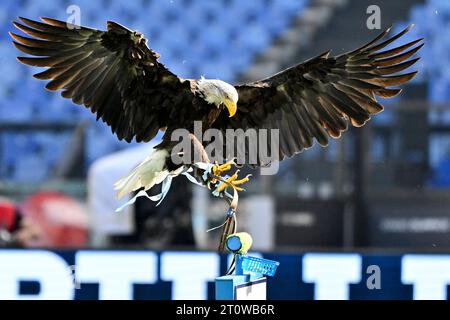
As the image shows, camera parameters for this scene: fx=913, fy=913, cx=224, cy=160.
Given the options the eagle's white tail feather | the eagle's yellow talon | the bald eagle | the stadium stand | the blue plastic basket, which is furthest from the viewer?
the stadium stand

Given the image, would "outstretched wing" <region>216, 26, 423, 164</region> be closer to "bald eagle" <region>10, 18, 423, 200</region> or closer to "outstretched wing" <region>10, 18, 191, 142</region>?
"bald eagle" <region>10, 18, 423, 200</region>

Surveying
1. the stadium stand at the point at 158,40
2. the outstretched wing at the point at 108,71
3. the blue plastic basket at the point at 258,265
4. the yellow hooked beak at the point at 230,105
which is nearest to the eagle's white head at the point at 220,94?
the yellow hooked beak at the point at 230,105

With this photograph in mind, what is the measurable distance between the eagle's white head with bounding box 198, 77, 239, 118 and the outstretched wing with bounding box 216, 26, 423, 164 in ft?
1.11

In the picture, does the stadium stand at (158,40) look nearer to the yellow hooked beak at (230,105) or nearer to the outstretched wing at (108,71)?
the outstretched wing at (108,71)

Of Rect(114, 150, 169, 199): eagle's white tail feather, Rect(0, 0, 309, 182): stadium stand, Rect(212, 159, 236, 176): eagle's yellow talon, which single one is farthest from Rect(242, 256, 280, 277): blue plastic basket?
Rect(0, 0, 309, 182): stadium stand

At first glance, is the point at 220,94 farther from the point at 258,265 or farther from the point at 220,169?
the point at 258,265

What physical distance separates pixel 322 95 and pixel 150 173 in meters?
0.87

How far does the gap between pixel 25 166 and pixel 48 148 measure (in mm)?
589

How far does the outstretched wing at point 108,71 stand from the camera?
3.62 m

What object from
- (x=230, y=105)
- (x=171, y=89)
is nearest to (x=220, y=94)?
(x=230, y=105)

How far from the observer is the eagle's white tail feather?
3.42 metres

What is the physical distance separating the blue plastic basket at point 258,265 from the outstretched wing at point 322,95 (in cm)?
61

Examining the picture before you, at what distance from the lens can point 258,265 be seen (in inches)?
129
